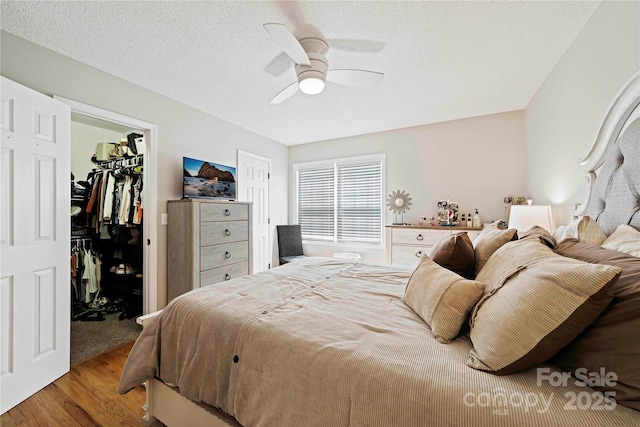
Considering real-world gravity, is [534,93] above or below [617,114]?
above

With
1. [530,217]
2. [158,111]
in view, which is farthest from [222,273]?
[530,217]

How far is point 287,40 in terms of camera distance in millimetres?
1589

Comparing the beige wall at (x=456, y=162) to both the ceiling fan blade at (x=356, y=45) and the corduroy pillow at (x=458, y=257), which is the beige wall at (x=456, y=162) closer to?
the ceiling fan blade at (x=356, y=45)

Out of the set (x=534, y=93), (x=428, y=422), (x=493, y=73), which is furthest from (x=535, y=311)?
(x=534, y=93)

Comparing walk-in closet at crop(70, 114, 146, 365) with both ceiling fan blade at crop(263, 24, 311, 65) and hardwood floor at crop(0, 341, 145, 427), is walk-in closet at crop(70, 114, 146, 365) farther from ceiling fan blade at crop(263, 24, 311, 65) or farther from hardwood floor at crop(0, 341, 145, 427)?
ceiling fan blade at crop(263, 24, 311, 65)

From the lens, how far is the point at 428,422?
703mm

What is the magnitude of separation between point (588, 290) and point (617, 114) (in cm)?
130

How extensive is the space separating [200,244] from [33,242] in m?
1.19

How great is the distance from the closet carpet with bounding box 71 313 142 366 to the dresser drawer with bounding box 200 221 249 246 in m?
1.17

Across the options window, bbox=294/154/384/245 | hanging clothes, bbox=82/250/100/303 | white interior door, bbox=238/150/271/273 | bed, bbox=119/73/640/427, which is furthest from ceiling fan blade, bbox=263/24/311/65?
hanging clothes, bbox=82/250/100/303

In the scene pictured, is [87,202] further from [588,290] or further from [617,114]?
[617,114]

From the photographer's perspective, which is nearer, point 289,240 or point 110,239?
point 110,239

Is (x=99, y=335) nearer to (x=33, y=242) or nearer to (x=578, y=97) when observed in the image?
(x=33, y=242)

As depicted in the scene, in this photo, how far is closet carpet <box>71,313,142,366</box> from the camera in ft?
7.47
